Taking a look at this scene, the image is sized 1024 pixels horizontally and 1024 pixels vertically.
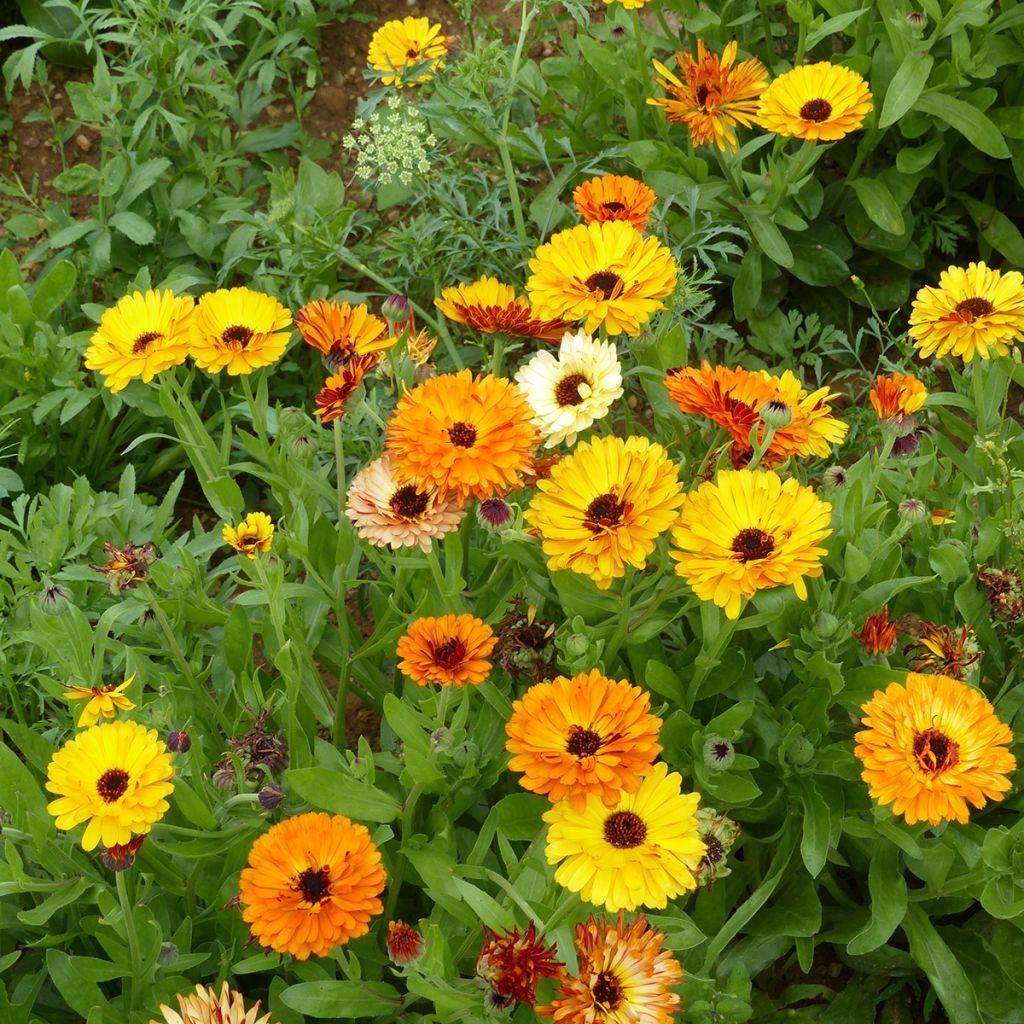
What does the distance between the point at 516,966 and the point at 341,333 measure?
969mm

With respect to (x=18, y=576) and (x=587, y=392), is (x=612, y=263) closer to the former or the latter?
(x=587, y=392)

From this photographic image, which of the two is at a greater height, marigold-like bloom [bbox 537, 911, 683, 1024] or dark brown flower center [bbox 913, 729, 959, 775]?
dark brown flower center [bbox 913, 729, 959, 775]

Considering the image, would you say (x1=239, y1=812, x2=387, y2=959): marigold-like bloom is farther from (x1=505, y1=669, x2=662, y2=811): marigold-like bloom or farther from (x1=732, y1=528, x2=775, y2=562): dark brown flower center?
(x1=732, y1=528, x2=775, y2=562): dark brown flower center

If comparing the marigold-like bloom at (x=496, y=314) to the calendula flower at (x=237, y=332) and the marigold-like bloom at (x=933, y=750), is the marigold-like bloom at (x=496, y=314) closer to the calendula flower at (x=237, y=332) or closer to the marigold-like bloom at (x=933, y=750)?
the calendula flower at (x=237, y=332)

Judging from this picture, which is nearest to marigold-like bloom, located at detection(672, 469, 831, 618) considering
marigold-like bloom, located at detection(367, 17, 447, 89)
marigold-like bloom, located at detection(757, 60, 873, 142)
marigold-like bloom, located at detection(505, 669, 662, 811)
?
marigold-like bloom, located at detection(505, 669, 662, 811)

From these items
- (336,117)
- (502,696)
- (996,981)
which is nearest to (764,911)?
(996,981)

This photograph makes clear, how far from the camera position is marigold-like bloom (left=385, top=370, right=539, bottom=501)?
1598 millimetres

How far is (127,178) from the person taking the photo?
3270mm

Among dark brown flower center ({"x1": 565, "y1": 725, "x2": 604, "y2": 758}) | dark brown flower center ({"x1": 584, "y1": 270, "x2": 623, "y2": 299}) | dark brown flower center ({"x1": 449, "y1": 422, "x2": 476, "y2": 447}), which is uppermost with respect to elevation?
dark brown flower center ({"x1": 584, "y1": 270, "x2": 623, "y2": 299})

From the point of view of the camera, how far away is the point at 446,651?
1626 mm

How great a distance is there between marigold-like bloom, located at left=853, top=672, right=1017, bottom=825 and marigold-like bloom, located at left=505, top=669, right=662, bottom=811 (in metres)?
0.30

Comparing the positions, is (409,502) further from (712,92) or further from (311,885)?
(712,92)

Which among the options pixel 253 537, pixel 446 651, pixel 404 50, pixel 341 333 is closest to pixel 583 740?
pixel 446 651

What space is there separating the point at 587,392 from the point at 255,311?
642 mm
